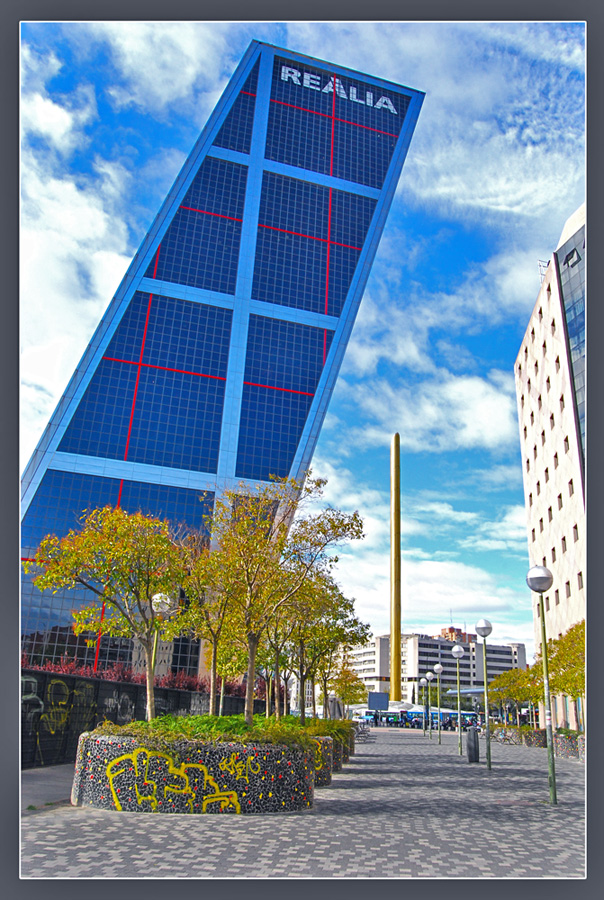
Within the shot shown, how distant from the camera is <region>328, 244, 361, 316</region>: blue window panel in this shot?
47.0 m

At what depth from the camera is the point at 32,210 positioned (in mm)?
7496

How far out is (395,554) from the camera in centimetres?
8388

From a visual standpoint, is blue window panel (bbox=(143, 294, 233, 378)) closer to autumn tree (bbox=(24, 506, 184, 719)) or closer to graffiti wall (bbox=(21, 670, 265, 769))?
graffiti wall (bbox=(21, 670, 265, 769))

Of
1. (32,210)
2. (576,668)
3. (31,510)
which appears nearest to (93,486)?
(31,510)

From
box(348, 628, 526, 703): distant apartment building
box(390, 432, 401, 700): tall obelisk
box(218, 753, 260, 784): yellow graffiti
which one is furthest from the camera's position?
box(348, 628, 526, 703): distant apartment building

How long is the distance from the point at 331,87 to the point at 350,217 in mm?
10341

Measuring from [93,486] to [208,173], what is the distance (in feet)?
74.2

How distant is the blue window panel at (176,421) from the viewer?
136ft

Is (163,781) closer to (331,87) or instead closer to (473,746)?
(473,746)

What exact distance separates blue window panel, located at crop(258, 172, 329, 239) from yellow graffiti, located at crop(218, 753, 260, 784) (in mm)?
41849

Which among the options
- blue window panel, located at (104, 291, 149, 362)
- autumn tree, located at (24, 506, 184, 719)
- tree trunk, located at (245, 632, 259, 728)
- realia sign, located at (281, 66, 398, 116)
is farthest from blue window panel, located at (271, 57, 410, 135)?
tree trunk, located at (245, 632, 259, 728)

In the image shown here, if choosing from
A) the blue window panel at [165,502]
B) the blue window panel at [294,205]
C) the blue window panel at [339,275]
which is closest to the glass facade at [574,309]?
the blue window panel at [339,275]

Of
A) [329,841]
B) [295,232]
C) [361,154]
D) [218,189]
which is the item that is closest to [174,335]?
[218,189]

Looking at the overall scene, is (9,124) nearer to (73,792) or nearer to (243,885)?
(243,885)
